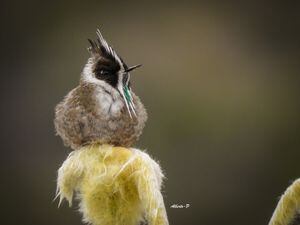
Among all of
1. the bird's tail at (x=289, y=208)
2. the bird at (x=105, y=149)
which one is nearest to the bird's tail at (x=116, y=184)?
the bird at (x=105, y=149)

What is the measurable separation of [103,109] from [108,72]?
1.8 inches

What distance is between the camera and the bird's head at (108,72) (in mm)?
647

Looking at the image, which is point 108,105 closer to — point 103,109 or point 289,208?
point 103,109

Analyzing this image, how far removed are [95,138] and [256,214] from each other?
6.78 ft

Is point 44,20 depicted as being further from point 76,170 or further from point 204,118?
point 76,170

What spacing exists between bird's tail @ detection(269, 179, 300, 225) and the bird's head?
0.18m

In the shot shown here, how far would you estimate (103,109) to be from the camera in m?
0.63

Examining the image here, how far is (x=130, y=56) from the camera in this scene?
229 centimetres

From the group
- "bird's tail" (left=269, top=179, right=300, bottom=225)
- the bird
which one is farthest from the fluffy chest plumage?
"bird's tail" (left=269, top=179, right=300, bottom=225)

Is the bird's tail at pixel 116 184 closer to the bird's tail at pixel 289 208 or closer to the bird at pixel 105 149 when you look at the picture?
the bird at pixel 105 149

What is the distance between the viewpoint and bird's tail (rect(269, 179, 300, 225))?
0.54 metres

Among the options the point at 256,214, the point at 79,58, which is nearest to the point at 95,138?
the point at 79,58

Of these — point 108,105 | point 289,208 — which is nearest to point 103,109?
point 108,105

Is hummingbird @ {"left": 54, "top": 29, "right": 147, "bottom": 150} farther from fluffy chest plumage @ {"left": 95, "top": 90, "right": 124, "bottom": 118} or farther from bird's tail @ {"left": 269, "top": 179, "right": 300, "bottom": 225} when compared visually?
bird's tail @ {"left": 269, "top": 179, "right": 300, "bottom": 225}
